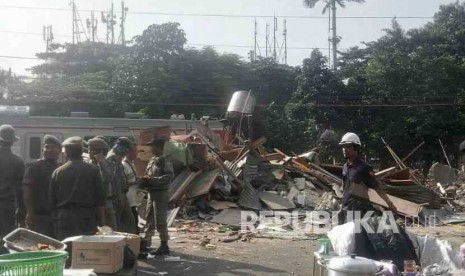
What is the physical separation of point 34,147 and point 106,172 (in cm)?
1037

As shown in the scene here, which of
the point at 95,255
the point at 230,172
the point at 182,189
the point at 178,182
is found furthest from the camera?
the point at 230,172

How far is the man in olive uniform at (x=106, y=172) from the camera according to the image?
7.67m

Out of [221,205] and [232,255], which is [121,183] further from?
[221,205]

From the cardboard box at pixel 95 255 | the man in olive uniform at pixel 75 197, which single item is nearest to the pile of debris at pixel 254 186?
the man in olive uniform at pixel 75 197

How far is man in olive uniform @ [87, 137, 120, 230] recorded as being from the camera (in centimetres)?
767

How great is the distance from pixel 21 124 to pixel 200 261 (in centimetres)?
1058

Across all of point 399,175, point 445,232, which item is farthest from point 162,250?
point 399,175

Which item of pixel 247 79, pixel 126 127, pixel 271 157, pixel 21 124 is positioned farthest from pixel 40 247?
pixel 247 79

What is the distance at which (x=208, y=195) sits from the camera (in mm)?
14273

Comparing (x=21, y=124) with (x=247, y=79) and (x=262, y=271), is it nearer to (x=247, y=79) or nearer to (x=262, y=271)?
(x=262, y=271)

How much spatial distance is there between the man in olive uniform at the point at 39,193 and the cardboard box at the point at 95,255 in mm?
1322

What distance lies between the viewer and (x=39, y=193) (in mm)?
6602

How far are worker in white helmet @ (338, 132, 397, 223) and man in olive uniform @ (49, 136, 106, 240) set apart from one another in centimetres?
280

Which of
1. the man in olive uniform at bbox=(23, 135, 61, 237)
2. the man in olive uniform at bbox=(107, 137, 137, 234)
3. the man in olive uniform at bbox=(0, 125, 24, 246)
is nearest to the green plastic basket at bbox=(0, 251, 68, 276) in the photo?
the man in olive uniform at bbox=(23, 135, 61, 237)
